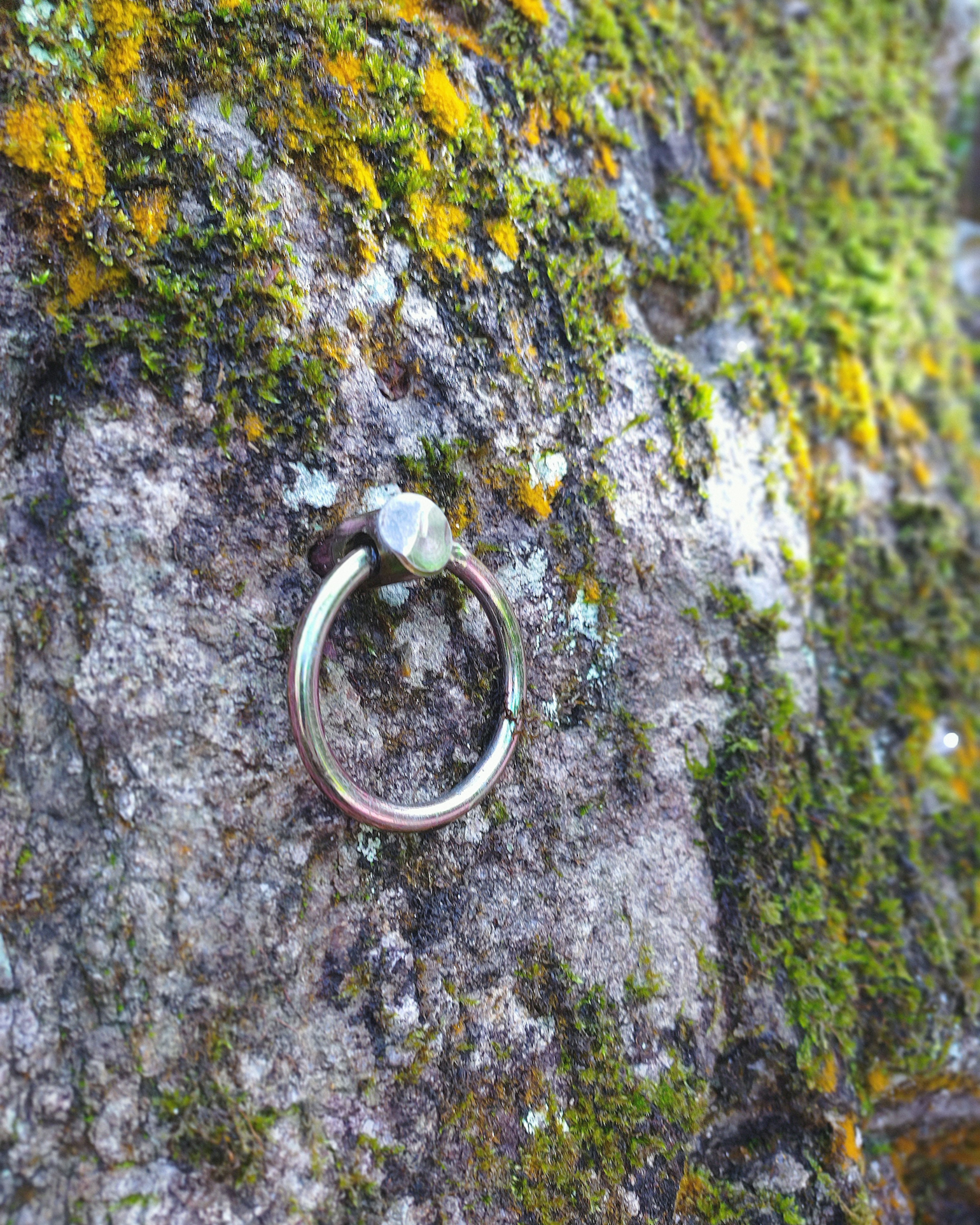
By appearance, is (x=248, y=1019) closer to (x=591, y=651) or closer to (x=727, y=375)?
(x=591, y=651)

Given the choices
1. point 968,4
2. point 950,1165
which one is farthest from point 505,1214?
point 968,4

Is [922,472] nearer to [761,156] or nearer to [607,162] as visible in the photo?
[761,156]

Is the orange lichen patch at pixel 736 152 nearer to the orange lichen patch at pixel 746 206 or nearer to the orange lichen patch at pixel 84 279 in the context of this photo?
the orange lichen patch at pixel 746 206

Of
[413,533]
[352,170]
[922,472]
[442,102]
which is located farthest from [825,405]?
[413,533]

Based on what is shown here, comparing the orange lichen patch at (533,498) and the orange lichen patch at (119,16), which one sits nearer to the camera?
the orange lichen patch at (119,16)

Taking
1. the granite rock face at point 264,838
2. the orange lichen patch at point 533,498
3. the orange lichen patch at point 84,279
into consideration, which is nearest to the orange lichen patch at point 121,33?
the orange lichen patch at point 84,279

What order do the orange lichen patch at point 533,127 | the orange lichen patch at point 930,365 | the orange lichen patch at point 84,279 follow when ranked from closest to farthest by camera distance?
1. the orange lichen patch at point 84,279
2. the orange lichen patch at point 533,127
3. the orange lichen patch at point 930,365

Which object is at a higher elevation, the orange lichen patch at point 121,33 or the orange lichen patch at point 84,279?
the orange lichen patch at point 121,33

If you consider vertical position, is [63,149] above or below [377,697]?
above
